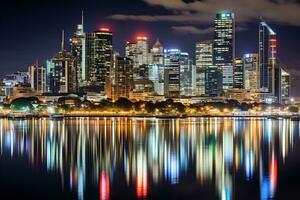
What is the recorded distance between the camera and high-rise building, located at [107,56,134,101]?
174 meters

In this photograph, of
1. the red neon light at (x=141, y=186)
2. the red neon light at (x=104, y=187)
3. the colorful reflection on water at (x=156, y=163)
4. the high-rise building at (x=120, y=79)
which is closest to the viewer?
the red neon light at (x=104, y=187)

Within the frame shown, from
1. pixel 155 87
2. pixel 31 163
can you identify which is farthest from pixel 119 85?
pixel 31 163

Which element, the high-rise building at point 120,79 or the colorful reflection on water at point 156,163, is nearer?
the colorful reflection on water at point 156,163

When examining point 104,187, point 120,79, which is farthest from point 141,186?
point 120,79

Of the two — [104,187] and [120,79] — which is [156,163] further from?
[120,79]

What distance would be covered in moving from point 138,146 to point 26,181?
50.7 feet

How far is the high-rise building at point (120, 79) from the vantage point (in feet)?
570

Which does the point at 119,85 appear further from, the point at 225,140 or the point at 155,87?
the point at 225,140

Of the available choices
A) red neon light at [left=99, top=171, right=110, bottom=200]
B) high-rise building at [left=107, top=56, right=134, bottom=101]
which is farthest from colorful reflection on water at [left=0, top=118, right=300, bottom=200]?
high-rise building at [left=107, top=56, right=134, bottom=101]

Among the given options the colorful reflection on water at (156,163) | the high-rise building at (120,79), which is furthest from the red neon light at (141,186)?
the high-rise building at (120,79)

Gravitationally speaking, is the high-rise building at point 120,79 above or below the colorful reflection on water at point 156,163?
above

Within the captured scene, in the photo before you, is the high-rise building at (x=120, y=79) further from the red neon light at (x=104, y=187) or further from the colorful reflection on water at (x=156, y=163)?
the red neon light at (x=104, y=187)

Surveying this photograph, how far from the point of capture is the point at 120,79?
576 ft

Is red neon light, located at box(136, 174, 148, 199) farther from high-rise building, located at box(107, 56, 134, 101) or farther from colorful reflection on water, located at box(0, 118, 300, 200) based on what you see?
high-rise building, located at box(107, 56, 134, 101)
